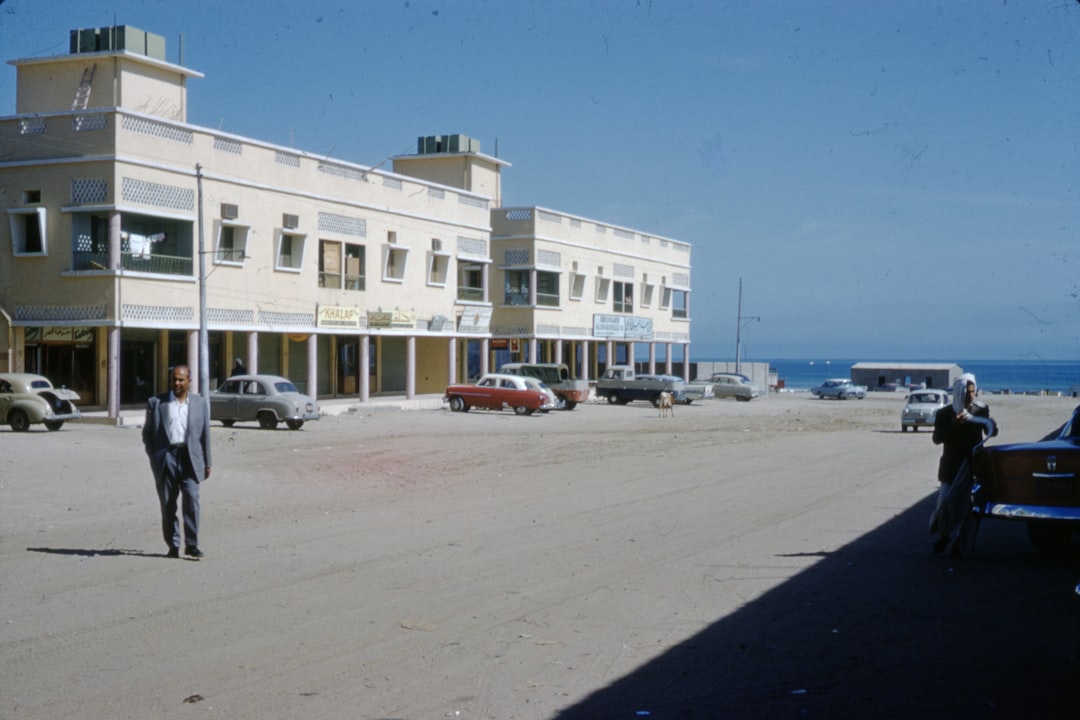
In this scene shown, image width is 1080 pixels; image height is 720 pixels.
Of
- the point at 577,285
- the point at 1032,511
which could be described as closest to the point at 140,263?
the point at 1032,511

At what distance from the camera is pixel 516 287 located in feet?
202

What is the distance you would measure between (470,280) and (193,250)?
20476 millimetres

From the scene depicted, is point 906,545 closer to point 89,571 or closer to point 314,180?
point 89,571

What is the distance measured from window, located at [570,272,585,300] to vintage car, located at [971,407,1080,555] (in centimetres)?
5244

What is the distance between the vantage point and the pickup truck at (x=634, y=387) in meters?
56.8

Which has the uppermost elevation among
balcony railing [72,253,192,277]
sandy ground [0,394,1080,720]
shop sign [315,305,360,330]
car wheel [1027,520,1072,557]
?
balcony railing [72,253,192,277]

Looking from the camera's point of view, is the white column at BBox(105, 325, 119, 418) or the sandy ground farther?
the white column at BBox(105, 325, 119, 418)

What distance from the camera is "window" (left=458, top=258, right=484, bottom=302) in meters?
54.5

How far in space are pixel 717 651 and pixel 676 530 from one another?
620 cm

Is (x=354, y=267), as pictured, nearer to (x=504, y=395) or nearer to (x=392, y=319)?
(x=392, y=319)

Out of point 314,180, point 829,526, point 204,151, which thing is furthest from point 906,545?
point 314,180

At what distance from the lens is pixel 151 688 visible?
711cm

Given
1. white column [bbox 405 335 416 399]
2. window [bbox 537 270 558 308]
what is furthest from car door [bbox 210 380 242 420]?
window [bbox 537 270 558 308]

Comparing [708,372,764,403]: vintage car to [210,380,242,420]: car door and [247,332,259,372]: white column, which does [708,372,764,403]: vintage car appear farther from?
[210,380,242,420]: car door
